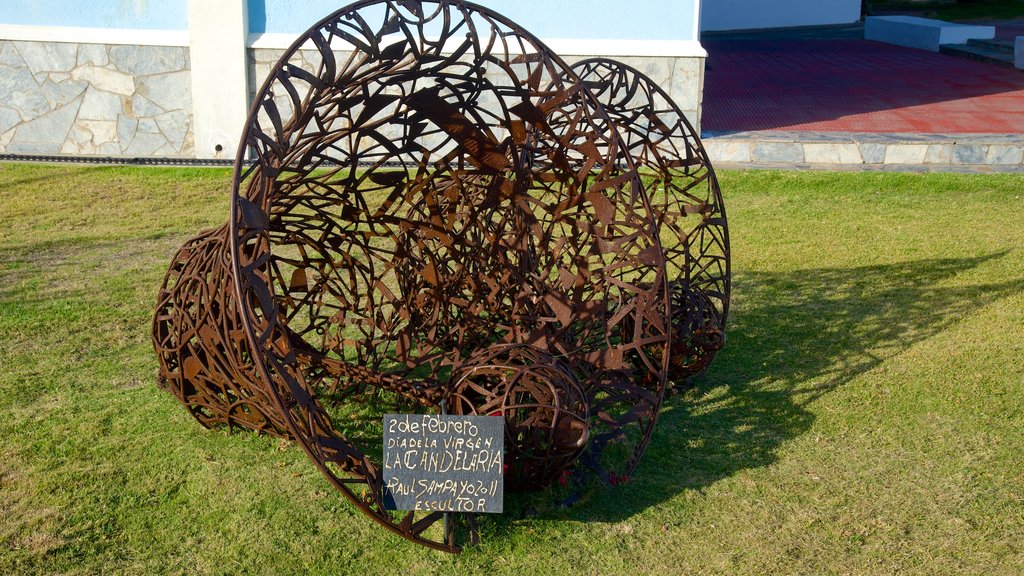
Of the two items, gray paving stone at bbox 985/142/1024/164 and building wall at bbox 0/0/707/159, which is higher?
building wall at bbox 0/0/707/159

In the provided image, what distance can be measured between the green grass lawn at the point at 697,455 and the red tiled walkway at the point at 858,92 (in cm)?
401

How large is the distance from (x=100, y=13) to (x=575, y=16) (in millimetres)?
4196

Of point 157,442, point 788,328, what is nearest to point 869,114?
point 788,328

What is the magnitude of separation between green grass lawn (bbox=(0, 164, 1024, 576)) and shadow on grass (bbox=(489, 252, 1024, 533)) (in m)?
0.01

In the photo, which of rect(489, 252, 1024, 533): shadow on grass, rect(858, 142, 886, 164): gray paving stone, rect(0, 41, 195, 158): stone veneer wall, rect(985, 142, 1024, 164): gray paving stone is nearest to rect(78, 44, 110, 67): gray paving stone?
rect(0, 41, 195, 158): stone veneer wall

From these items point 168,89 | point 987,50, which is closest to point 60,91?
point 168,89

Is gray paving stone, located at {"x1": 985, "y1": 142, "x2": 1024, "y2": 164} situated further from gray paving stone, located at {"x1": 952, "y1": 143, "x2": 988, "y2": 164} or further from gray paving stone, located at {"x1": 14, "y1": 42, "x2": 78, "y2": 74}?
gray paving stone, located at {"x1": 14, "y1": 42, "x2": 78, "y2": 74}

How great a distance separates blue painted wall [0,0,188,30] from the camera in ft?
30.8

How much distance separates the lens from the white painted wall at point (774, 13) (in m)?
21.7

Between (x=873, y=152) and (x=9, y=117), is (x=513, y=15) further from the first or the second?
(x=9, y=117)

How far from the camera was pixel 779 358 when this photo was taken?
541 cm

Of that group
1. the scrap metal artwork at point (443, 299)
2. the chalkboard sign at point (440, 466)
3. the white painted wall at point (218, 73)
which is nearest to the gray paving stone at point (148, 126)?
the white painted wall at point (218, 73)

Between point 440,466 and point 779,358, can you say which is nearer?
point 440,466

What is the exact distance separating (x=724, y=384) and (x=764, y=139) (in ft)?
17.2
